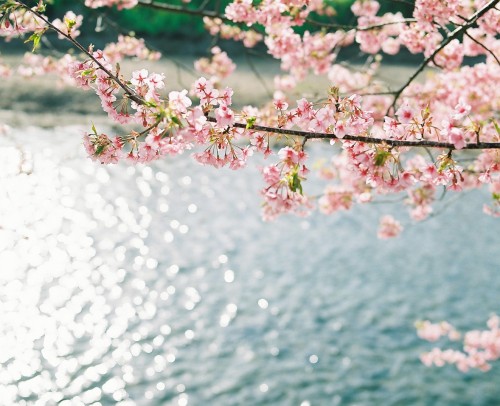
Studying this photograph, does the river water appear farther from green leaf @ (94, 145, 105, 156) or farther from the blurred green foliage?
the blurred green foliage

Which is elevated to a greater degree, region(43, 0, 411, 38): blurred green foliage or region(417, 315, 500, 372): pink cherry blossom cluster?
region(43, 0, 411, 38): blurred green foliage

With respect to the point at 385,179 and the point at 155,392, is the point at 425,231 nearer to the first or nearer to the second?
the point at 155,392

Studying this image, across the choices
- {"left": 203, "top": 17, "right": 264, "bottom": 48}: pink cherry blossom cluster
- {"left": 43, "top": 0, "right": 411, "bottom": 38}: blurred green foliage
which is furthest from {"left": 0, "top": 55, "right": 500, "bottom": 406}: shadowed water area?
{"left": 43, "top": 0, "right": 411, "bottom": 38}: blurred green foliage

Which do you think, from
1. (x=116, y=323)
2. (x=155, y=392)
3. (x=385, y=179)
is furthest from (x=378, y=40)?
(x=116, y=323)

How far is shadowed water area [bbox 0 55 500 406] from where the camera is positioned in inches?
434

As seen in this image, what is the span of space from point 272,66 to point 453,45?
102 feet

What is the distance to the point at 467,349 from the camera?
1125 centimetres

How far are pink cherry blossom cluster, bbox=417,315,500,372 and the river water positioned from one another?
265 mm

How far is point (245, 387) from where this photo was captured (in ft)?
35.8

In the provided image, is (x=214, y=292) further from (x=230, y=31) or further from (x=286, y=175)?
(x=286, y=175)

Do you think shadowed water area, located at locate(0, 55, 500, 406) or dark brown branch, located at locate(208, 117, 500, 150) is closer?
dark brown branch, located at locate(208, 117, 500, 150)

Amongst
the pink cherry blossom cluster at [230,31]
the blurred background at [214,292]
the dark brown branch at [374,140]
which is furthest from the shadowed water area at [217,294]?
the dark brown branch at [374,140]

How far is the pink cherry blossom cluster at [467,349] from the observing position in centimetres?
1059

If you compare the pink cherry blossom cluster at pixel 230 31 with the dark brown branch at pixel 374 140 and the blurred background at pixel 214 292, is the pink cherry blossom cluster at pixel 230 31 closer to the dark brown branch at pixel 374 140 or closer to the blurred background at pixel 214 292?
the blurred background at pixel 214 292
